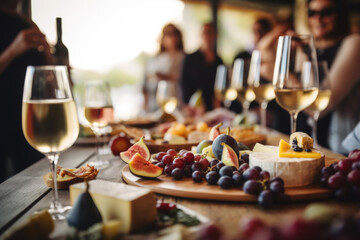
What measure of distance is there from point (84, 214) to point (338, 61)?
2.60 metres

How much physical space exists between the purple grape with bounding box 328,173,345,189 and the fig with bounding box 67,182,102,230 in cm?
64

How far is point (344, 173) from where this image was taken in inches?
40.2

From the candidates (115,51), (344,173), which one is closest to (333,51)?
(344,173)

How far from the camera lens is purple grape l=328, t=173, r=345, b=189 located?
98 cm

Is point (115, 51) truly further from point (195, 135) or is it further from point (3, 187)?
point (3, 187)

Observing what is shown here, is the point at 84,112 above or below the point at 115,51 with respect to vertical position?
below

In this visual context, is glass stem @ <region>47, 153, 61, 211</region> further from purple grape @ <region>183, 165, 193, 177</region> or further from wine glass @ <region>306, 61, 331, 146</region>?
wine glass @ <region>306, 61, 331, 146</region>

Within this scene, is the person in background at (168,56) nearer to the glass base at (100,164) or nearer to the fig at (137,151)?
the glass base at (100,164)

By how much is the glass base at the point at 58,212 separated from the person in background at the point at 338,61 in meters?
2.37

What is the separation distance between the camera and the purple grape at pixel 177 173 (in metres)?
1.14

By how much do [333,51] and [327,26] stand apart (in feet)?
0.72

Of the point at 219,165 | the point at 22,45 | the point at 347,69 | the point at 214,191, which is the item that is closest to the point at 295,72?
the point at 219,165

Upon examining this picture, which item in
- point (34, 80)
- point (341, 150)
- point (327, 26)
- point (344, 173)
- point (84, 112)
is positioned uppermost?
point (327, 26)

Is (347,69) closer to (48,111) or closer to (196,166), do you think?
(196,166)
